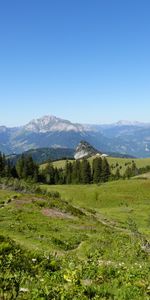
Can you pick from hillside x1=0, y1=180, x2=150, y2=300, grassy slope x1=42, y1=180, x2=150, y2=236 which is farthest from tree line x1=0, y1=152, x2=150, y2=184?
hillside x1=0, y1=180, x2=150, y2=300

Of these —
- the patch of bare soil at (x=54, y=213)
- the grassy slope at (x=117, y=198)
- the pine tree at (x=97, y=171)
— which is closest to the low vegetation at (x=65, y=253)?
the patch of bare soil at (x=54, y=213)

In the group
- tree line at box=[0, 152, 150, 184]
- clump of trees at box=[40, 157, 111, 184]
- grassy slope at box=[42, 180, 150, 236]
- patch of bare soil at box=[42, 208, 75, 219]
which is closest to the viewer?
patch of bare soil at box=[42, 208, 75, 219]

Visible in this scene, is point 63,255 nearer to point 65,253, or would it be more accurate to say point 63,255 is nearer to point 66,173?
point 65,253

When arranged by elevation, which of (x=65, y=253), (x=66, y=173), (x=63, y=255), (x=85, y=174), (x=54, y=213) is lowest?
(x=85, y=174)

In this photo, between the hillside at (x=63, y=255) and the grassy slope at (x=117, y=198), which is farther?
the grassy slope at (x=117, y=198)

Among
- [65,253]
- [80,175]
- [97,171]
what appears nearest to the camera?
[65,253]

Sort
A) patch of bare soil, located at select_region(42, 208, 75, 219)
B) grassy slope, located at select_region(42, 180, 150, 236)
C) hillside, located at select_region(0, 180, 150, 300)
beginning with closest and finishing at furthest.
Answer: hillside, located at select_region(0, 180, 150, 300) < patch of bare soil, located at select_region(42, 208, 75, 219) < grassy slope, located at select_region(42, 180, 150, 236)

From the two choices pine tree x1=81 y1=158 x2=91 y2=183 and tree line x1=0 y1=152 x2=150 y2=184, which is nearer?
tree line x1=0 y1=152 x2=150 y2=184

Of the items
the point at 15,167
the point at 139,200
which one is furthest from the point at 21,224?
the point at 15,167

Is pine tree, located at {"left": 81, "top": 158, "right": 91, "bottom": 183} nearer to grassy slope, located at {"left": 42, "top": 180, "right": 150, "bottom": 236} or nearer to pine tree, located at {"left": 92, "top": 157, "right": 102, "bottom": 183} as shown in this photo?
pine tree, located at {"left": 92, "top": 157, "right": 102, "bottom": 183}

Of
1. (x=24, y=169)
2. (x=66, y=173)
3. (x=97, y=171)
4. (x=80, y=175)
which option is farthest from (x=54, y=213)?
(x=66, y=173)

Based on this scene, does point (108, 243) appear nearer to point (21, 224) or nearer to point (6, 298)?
point (21, 224)

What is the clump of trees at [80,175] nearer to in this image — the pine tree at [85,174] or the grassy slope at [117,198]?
the pine tree at [85,174]

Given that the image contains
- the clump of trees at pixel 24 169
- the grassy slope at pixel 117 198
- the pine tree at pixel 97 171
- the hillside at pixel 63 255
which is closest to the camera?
the hillside at pixel 63 255
